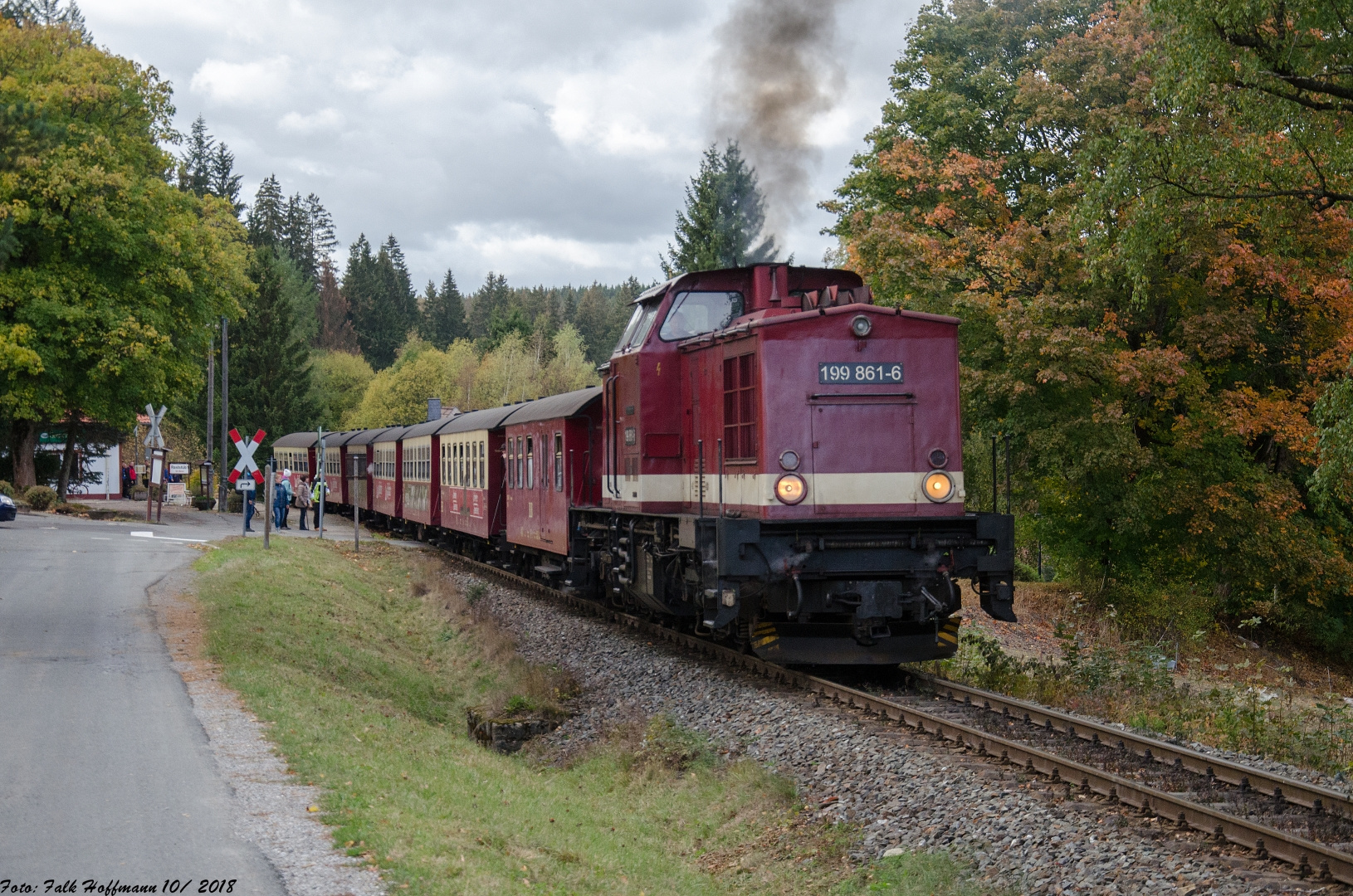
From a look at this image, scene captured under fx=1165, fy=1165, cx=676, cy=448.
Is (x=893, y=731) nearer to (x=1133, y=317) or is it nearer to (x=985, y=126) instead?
(x=1133, y=317)

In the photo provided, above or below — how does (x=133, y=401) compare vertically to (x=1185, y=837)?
above

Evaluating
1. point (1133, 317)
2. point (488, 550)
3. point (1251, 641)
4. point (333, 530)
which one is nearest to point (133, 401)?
point (333, 530)

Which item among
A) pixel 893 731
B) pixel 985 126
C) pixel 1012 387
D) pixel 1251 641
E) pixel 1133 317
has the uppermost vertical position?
pixel 985 126

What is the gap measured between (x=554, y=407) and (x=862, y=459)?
27.2 feet

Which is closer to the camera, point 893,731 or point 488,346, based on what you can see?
point 893,731

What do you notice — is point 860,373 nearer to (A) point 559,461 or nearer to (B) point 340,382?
(A) point 559,461

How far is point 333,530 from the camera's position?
118ft

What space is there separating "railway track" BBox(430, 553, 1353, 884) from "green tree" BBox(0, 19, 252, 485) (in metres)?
28.9

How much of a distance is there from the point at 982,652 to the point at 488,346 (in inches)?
3187

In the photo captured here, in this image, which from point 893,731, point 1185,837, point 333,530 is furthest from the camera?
point 333,530

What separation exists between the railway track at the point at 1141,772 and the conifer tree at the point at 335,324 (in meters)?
95.6

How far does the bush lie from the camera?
119ft

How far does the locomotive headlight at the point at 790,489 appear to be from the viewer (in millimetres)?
11297

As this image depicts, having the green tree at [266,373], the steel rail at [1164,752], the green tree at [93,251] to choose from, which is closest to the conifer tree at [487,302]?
the green tree at [266,373]
